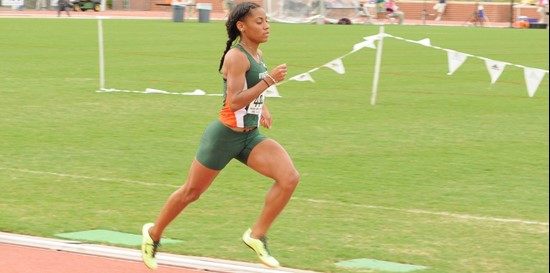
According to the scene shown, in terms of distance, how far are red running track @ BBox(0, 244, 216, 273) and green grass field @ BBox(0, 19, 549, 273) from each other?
632 millimetres

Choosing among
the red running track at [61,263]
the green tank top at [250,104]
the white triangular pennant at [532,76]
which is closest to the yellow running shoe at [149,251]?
the red running track at [61,263]

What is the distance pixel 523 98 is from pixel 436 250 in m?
13.3

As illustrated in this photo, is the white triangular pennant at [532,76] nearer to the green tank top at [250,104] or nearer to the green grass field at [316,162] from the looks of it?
the green grass field at [316,162]

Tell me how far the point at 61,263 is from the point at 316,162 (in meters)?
5.69

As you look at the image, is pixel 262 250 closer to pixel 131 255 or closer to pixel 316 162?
pixel 131 255

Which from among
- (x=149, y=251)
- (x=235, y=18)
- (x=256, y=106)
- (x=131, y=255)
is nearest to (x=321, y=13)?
(x=131, y=255)

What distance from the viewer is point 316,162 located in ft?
43.0

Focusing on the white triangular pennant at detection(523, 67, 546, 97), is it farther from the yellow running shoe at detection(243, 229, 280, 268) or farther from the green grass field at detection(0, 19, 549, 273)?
the yellow running shoe at detection(243, 229, 280, 268)

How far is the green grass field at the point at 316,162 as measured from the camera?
8922mm

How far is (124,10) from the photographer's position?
66.7 meters

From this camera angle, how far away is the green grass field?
29.3 ft

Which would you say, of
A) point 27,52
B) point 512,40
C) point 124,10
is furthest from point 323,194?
point 124,10

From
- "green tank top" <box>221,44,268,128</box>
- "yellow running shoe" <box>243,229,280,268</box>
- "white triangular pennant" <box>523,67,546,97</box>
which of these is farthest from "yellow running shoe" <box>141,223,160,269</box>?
"white triangular pennant" <box>523,67,546,97</box>

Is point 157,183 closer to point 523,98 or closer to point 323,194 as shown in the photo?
point 323,194
